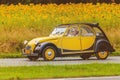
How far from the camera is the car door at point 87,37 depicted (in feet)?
82.4

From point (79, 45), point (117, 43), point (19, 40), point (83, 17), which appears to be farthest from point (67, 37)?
point (83, 17)

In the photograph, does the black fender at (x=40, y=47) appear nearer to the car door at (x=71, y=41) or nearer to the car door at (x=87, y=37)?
the car door at (x=71, y=41)

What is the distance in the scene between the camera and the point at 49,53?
24203mm

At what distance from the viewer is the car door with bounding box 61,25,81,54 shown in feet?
81.3

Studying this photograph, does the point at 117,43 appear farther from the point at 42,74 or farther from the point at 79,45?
the point at 42,74

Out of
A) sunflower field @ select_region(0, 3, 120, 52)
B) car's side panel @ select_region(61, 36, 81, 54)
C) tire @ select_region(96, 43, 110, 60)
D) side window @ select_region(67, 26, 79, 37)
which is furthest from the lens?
sunflower field @ select_region(0, 3, 120, 52)

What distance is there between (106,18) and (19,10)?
6.20m

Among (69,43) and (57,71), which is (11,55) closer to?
(69,43)

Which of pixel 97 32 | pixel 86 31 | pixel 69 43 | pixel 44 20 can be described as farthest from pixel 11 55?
pixel 44 20

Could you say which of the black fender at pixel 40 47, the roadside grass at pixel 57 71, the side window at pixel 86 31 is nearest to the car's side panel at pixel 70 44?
the side window at pixel 86 31

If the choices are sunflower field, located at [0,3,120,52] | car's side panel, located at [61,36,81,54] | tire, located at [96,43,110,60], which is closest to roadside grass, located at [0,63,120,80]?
car's side panel, located at [61,36,81,54]

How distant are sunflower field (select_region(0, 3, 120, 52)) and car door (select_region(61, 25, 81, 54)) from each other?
440 centimetres

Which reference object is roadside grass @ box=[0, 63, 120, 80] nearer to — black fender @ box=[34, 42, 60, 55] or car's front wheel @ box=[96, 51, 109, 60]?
black fender @ box=[34, 42, 60, 55]

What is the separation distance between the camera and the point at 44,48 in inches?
949
